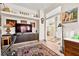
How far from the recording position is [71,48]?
1.82m

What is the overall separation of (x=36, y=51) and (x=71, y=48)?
610mm

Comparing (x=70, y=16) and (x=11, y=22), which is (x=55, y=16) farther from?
(x=11, y=22)

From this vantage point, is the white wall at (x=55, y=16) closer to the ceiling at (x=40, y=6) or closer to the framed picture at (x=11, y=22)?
the ceiling at (x=40, y=6)

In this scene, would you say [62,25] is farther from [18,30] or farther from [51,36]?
[18,30]

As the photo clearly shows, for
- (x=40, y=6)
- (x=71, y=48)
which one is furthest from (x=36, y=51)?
(x=40, y=6)

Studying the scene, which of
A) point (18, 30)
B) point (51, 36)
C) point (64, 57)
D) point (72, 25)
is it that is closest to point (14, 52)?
point (18, 30)

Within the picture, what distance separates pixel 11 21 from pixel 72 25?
104 cm

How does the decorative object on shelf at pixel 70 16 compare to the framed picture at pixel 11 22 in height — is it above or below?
above

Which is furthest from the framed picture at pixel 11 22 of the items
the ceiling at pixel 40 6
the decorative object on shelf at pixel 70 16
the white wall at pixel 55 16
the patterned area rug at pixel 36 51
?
the decorative object on shelf at pixel 70 16

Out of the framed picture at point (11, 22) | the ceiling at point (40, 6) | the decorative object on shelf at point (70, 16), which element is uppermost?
the ceiling at point (40, 6)

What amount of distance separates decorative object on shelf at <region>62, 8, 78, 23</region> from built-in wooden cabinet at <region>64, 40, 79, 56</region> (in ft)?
1.18

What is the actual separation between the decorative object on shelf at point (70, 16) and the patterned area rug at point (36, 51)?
59 cm

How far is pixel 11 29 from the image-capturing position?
74.9 inches

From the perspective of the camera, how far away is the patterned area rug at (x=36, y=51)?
6.33 ft
